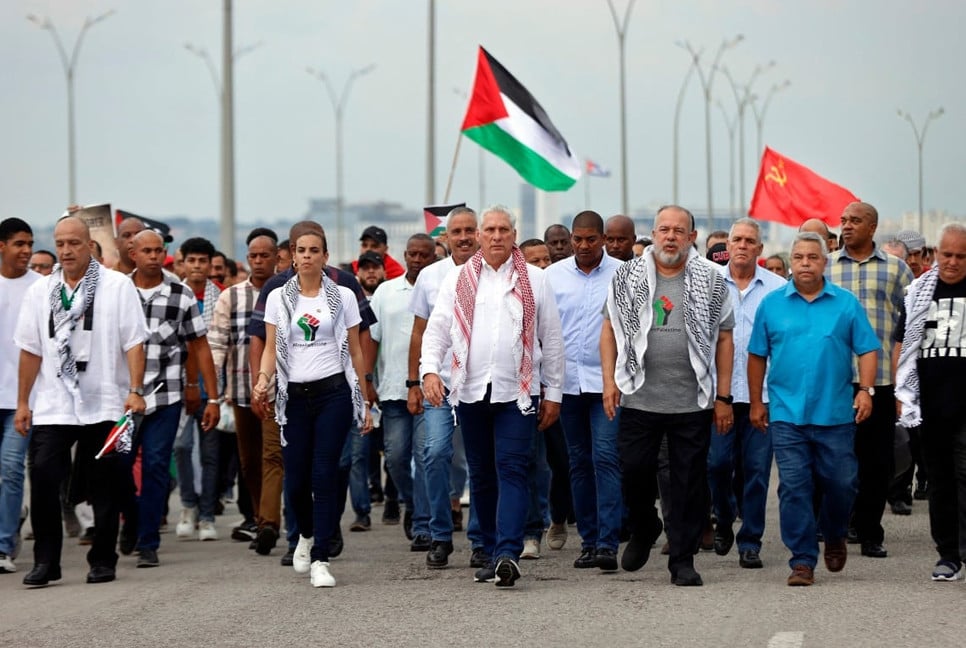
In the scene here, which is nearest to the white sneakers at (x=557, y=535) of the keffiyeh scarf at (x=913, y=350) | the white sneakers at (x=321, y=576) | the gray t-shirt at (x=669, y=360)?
the white sneakers at (x=321, y=576)

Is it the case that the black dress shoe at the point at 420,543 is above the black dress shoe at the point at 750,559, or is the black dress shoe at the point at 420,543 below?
below

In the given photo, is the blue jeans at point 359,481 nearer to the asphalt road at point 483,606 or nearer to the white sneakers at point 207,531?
the white sneakers at point 207,531

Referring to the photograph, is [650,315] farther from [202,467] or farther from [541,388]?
[202,467]

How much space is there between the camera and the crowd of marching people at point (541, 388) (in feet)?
32.2

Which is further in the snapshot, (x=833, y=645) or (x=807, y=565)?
(x=807, y=565)

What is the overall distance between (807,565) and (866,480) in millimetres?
1652

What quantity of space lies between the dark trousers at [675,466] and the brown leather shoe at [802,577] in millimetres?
564

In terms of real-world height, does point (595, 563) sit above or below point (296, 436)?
below

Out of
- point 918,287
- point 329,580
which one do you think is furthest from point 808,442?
point 329,580

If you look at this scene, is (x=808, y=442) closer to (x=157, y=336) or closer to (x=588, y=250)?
(x=588, y=250)

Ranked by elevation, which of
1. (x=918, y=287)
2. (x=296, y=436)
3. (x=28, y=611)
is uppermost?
(x=918, y=287)

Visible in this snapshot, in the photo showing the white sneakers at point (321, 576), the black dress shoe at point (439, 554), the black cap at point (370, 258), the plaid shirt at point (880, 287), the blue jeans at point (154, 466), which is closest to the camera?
the white sneakers at point (321, 576)

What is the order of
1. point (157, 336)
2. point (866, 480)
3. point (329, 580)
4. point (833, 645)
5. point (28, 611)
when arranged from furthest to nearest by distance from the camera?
1. point (157, 336)
2. point (866, 480)
3. point (329, 580)
4. point (28, 611)
5. point (833, 645)

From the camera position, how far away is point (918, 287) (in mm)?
10188
